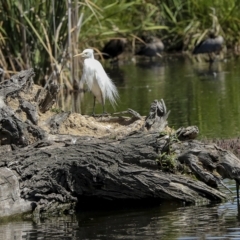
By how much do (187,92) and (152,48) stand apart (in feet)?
35.1

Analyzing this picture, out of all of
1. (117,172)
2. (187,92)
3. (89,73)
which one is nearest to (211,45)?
(187,92)

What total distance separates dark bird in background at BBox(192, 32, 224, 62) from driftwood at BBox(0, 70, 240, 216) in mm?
18319

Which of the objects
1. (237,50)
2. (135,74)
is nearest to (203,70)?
(135,74)

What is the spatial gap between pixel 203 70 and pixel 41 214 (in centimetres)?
1602

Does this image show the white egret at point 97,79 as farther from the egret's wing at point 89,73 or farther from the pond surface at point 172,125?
the pond surface at point 172,125

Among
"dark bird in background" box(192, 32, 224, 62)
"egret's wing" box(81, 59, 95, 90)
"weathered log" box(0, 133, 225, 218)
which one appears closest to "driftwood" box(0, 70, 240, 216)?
"weathered log" box(0, 133, 225, 218)

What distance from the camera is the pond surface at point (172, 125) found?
7051 mm

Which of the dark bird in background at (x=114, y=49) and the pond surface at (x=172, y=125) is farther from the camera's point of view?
the dark bird in background at (x=114, y=49)

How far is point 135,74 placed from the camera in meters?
23.6

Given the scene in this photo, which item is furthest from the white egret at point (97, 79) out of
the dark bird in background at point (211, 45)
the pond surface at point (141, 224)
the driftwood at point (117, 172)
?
the dark bird in background at point (211, 45)

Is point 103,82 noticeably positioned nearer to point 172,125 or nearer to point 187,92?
point 172,125

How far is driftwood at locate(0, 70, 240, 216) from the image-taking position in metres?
7.88

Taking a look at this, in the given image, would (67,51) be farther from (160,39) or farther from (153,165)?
(160,39)

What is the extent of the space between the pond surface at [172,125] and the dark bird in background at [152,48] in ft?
1.70
